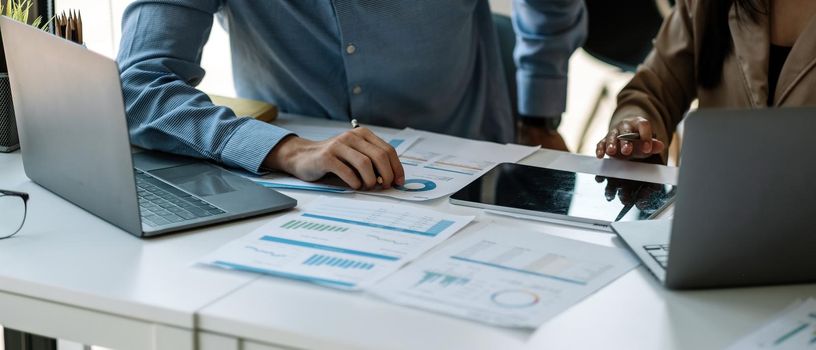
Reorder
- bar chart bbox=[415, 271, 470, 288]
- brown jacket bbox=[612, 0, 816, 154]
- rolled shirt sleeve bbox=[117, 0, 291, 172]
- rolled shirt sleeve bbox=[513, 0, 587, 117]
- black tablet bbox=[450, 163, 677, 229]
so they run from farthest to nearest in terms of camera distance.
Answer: rolled shirt sleeve bbox=[513, 0, 587, 117]
brown jacket bbox=[612, 0, 816, 154]
rolled shirt sleeve bbox=[117, 0, 291, 172]
black tablet bbox=[450, 163, 677, 229]
bar chart bbox=[415, 271, 470, 288]

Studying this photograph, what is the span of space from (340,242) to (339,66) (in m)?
0.76

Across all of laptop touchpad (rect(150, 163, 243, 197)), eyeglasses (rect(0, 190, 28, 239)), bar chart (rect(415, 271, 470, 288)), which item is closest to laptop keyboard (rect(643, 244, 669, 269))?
bar chart (rect(415, 271, 470, 288))

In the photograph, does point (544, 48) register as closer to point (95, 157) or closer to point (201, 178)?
point (201, 178)

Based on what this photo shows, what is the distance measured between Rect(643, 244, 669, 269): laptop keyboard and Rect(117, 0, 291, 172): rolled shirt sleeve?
595 millimetres

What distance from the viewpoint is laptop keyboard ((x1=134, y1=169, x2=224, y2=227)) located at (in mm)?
1300

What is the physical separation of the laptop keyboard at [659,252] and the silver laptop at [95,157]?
1.55 ft

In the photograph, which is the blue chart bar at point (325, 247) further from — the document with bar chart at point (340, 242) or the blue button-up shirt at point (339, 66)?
the blue button-up shirt at point (339, 66)

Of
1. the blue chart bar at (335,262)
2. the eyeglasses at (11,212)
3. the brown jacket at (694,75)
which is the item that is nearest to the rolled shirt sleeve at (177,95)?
the eyeglasses at (11,212)

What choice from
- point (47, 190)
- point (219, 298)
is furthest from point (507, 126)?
point (219, 298)

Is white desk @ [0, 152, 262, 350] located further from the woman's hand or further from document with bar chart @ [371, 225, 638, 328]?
the woman's hand

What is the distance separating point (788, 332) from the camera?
40.3 inches

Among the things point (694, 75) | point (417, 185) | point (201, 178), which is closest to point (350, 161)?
point (417, 185)

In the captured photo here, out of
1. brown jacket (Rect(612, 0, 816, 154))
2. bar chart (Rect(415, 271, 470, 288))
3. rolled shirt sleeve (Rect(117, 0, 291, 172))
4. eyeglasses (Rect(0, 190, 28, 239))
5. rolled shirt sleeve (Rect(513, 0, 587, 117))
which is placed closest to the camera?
bar chart (Rect(415, 271, 470, 288))

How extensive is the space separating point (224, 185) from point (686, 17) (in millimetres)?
969
